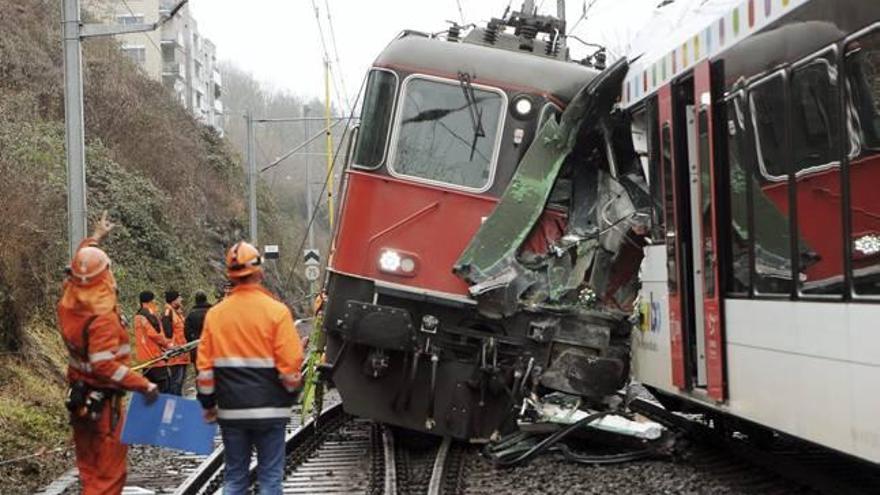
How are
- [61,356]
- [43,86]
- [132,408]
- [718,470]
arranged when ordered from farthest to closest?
[43,86] < [61,356] < [718,470] < [132,408]

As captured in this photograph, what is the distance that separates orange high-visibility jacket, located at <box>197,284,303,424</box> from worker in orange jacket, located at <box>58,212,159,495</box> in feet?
2.17

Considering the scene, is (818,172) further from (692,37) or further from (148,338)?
(148,338)

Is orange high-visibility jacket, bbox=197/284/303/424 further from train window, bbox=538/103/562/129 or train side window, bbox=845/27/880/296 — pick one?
train window, bbox=538/103/562/129

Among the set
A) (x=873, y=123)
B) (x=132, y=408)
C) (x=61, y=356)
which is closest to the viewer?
(x=873, y=123)

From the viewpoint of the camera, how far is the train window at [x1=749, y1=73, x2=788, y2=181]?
6062mm

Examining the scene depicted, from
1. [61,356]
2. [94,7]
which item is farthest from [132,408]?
[94,7]

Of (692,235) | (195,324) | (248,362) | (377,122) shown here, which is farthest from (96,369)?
(195,324)

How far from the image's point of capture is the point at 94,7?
125 feet

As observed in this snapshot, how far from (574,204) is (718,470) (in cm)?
244

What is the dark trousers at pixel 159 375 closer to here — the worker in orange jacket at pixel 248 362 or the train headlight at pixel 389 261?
the train headlight at pixel 389 261

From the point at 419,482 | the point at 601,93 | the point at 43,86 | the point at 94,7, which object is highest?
the point at 94,7

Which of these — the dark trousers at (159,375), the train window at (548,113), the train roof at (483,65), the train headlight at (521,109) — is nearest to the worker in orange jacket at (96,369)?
the train roof at (483,65)

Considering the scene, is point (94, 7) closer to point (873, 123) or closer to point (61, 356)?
point (61, 356)

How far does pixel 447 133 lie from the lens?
356 inches
